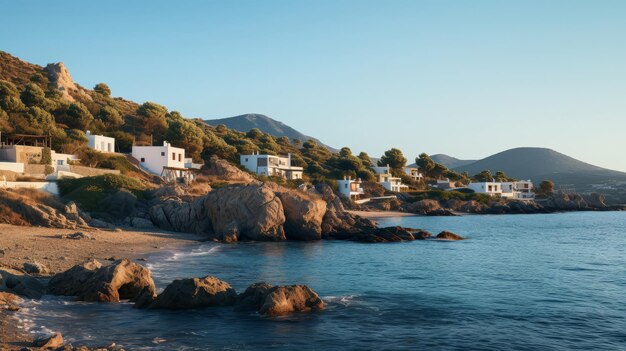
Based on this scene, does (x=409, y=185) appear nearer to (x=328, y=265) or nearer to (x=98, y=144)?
(x=98, y=144)

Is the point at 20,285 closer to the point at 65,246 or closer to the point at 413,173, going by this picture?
the point at 65,246

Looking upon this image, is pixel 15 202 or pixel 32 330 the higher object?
pixel 15 202

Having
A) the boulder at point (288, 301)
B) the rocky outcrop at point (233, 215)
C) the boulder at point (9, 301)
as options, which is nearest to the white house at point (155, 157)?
the rocky outcrop at point (233, 215)

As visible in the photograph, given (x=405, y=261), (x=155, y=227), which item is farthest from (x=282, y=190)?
(x=405, y=261)

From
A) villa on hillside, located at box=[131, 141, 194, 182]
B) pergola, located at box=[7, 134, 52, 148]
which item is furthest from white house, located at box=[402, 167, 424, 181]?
pergola, located at box=[7, 134, 52, 148]

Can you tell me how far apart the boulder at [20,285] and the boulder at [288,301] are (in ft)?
27.9

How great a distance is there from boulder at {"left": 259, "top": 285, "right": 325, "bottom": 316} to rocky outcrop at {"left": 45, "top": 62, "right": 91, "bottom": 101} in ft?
357

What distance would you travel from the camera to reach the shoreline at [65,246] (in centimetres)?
2351

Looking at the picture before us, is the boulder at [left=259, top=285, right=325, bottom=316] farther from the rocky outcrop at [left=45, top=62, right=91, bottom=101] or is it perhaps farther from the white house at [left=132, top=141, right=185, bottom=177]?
the rocky outcrop at [left=45, top=62, right=91, bottom=101]

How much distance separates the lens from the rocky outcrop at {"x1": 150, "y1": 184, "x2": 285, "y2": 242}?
46125mm

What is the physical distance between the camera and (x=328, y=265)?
3216 centimetres

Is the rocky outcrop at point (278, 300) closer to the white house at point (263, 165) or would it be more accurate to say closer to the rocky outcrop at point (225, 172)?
the rocky outcrop at point (225, 172)

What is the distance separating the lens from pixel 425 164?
154 meters

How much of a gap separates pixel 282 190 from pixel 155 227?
12.6m
